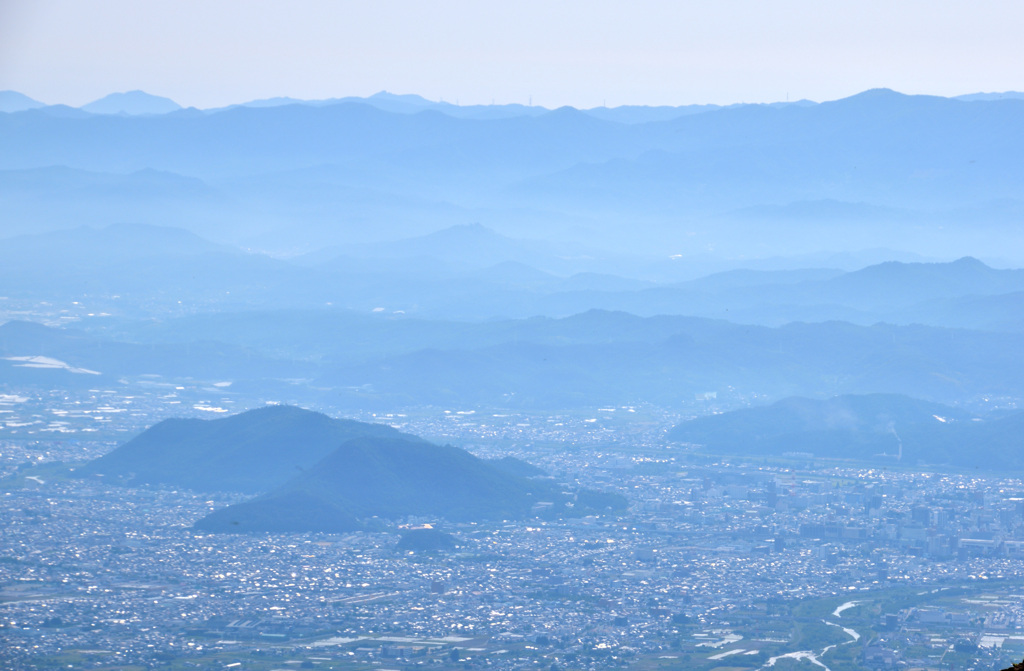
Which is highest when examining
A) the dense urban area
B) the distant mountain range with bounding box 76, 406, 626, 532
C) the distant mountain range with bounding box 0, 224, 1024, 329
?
the distant mountain range with bounding box 0, 224, 1024, 329

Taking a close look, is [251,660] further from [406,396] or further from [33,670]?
[406,396]

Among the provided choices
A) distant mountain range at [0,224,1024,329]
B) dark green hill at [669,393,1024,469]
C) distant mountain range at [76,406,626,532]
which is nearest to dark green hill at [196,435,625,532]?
distant mountain range at [76,406,626,532]

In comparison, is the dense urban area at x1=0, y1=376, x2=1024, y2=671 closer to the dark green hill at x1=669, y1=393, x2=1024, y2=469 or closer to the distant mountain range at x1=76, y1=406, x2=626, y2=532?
the distant mountain range at x1=76, y1=406, x2=626, y2=532

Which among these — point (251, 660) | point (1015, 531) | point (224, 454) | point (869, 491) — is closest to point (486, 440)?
point (224, 454)

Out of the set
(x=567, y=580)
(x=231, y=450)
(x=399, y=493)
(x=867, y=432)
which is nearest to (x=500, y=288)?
(x=867, y=432)

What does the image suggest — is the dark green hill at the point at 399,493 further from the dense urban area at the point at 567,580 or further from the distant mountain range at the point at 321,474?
the dense urban area at the point at 567,580

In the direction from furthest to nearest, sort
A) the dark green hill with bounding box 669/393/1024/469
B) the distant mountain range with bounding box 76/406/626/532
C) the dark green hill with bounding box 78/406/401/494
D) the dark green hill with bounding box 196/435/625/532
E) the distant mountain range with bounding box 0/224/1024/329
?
the distant mountain range with bounding box 0/224/1024/329 < the dark green hill with bounding box 669/393/1024/469 < the dark green hill with bounding box 78/406/401/494 < the distant mountain range with bounding box 76/406/626/532 < the dark green hill with bounding box 196/435/625/532

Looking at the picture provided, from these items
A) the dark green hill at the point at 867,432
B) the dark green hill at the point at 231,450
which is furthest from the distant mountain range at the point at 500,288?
the dark green hill at the point at 231,450
